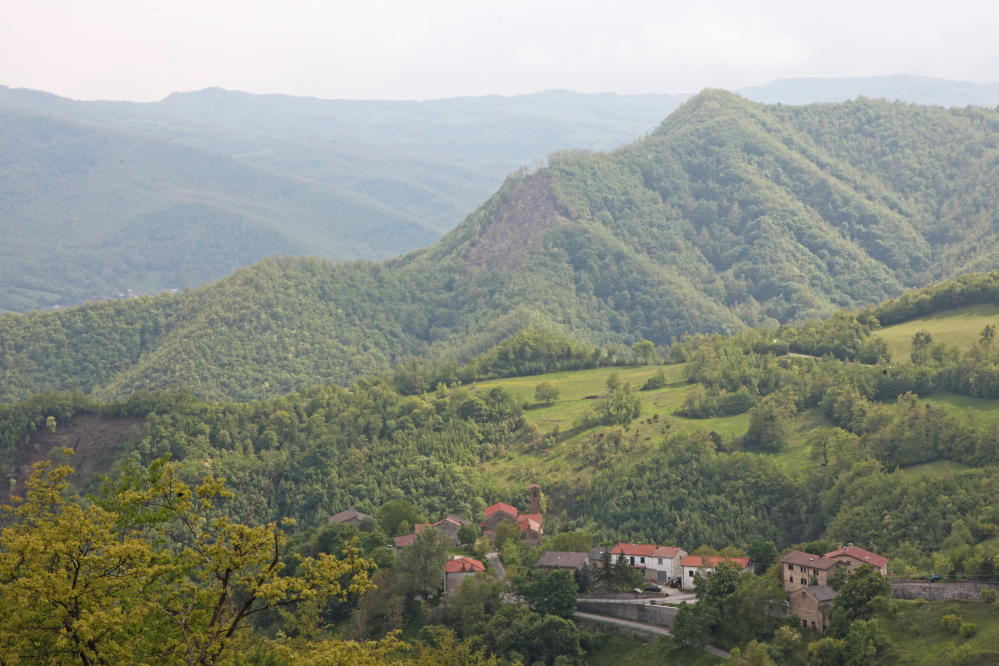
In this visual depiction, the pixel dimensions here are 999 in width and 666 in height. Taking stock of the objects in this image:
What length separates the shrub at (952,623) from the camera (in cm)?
4991

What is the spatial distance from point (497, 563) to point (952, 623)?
1295 inches

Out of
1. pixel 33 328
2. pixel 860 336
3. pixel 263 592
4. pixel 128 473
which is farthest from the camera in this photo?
pixel 33 328

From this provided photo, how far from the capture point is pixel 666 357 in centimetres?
14838

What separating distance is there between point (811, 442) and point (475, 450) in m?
36.7

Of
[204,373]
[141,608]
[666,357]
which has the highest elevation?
[141,608]

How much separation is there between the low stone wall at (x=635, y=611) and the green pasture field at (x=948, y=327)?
66868mm

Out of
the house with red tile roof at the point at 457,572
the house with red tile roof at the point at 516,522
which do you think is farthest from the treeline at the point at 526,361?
the house with red tile roof at the point at 457,572

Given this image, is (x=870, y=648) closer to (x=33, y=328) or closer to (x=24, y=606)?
(x=24, y=606)

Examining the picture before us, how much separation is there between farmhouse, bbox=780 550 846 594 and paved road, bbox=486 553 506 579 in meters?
20.7

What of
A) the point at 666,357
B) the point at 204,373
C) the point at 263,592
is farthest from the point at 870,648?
the point at 204,373

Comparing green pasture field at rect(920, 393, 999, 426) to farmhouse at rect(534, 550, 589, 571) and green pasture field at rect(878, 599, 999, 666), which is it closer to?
green pasture field at rect(878, 599, 999, 666)

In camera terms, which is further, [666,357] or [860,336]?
[666,357]

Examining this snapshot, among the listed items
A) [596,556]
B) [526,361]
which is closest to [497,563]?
[596,556]

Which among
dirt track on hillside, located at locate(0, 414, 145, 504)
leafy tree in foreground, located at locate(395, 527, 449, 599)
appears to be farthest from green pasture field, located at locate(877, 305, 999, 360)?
dirt track on hillside, located at locate(0, 414, 145, 504)
